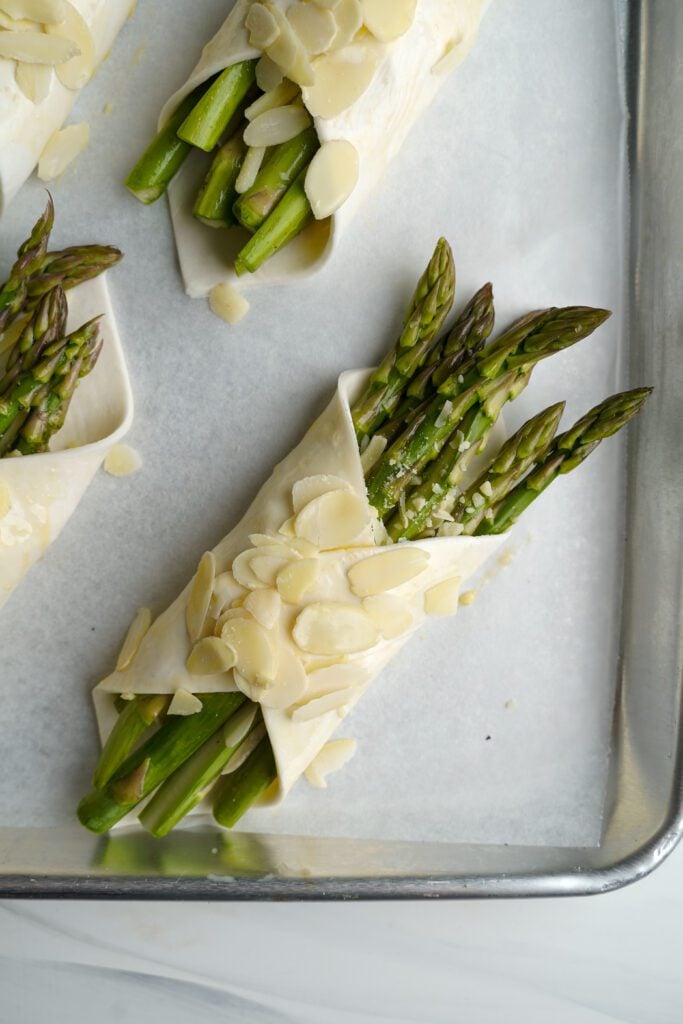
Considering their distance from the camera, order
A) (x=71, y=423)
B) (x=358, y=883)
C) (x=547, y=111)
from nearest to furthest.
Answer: (x=358, y=883)
(x=71, y=423)
(x=547, y=111)

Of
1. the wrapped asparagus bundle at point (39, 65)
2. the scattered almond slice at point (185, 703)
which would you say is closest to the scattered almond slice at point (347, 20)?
the wrapped asparagus bundle at point (39, 65)

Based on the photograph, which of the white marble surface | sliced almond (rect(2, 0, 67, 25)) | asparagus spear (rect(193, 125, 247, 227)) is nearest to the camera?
sliced almond (rect(2, 0, 67, 25))

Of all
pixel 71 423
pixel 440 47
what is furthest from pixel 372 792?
pixel 440 47

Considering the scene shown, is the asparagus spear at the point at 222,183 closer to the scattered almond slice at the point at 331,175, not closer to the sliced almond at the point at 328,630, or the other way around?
the scattered almond slice at the point at 331,175

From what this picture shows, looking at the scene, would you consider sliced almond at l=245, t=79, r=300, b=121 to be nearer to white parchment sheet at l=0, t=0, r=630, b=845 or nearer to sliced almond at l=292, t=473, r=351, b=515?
white parchment sheet at l=0, t=0, r=630, b=845

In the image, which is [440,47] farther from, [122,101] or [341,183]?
[122,101]

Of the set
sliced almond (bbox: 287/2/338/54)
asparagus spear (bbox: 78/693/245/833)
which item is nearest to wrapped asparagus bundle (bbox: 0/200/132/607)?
asparagus spear (bbox: 78/693/245/833)

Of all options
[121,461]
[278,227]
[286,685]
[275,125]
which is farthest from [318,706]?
[275,125]
